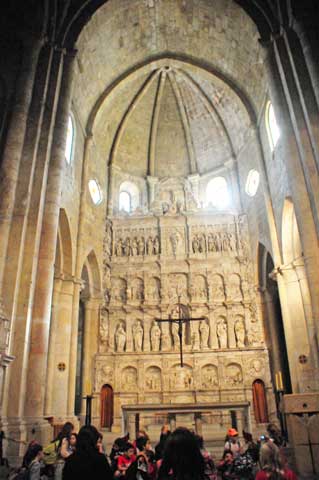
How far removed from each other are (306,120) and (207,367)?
38.8 ft

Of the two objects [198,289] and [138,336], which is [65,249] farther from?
[198,289]

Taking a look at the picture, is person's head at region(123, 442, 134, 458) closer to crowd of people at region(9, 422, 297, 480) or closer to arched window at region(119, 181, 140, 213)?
crowd of people at region(9, 422, 297, 480)

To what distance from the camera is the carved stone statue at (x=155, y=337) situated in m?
19.3

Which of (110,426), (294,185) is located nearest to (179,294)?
(110,426)

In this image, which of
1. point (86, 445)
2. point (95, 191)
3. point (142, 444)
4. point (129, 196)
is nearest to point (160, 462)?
point (86, 445)

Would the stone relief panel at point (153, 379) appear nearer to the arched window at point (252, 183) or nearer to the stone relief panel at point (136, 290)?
the stone relief panel at point (136, 290)

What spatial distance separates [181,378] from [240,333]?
11.9 ft

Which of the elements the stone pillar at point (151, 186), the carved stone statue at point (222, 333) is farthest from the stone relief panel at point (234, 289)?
the stone pillar at point (151, 186)

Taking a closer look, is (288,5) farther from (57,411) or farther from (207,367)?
(57,411)

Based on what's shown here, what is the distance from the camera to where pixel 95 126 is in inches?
845

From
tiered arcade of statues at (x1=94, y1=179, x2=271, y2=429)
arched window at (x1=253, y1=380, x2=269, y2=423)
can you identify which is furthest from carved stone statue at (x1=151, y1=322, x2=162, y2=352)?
arched window at (x1=253, y1=380, x2=269, y2=423)

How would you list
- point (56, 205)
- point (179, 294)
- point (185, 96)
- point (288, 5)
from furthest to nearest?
point (185, 96)
point (179, 294)
point (288, 5)
point (56, 205)

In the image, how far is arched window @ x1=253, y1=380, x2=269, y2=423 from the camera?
17.5m

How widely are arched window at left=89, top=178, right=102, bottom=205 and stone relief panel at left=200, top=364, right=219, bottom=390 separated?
10255mm
